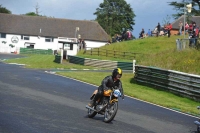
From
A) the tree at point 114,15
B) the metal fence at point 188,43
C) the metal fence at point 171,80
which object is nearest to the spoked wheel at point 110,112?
the metal fence at point 171,80

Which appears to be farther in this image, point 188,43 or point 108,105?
point 188,43

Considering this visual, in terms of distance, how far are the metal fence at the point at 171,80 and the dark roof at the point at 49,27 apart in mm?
73163

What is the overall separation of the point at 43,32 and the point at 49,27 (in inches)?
90.6

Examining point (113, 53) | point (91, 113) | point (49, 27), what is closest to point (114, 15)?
point (49, 27)

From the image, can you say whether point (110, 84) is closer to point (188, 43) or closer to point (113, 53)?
point (188, 43)

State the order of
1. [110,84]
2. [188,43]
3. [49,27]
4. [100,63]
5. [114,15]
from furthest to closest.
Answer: [114,15] → [49,27] → [100,63] → [188,43] → [110,84]

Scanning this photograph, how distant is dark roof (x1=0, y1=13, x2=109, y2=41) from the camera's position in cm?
10462

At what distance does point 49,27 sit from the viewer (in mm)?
106375

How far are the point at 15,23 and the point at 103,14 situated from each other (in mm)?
29823

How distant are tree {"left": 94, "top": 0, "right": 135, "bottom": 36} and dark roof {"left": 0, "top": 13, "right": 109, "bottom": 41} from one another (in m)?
20.4

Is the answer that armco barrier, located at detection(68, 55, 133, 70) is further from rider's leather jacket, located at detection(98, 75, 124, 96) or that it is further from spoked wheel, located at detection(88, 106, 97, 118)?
rider's leather jacket, located at detection(98, 75, 124, 96)

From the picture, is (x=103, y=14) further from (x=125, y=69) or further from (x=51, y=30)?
(x=125, y=69)

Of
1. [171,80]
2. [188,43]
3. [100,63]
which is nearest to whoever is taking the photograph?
[171,80]

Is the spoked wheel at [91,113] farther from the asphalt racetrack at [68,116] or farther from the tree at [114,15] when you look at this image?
the tree at [114,15]
